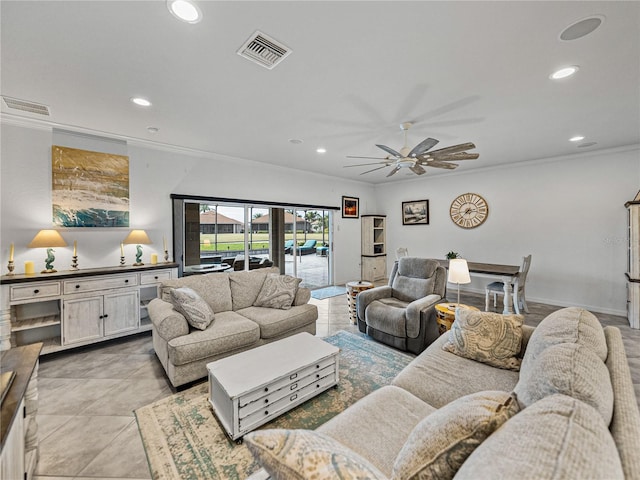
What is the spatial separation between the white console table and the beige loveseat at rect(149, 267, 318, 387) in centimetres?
84

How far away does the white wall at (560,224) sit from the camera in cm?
432

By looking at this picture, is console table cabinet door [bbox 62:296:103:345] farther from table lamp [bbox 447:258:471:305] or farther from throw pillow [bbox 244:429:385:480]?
table lamp [bbox 447:258:471:305]

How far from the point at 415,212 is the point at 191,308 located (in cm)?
586

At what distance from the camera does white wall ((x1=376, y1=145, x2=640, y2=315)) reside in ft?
14.2

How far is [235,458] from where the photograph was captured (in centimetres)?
167

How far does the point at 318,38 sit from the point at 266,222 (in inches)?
155

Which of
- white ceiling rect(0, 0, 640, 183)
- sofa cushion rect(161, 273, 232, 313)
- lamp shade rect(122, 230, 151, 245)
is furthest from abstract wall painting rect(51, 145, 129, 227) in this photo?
sofa cushion rect(161, 273, 232, 313)

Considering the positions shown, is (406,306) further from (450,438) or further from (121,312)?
(121,312)

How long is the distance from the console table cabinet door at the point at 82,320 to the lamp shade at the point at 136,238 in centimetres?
84

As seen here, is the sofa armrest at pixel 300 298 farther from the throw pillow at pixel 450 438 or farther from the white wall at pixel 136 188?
the throw pillow at pixel 450 438

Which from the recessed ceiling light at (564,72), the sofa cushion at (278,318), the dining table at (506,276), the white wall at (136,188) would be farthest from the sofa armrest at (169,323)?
the dining table at (506,276)

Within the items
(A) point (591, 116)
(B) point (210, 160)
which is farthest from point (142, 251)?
(A) point (591, 116)

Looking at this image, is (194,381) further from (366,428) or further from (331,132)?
(331,132)

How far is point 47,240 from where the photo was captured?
305cm
